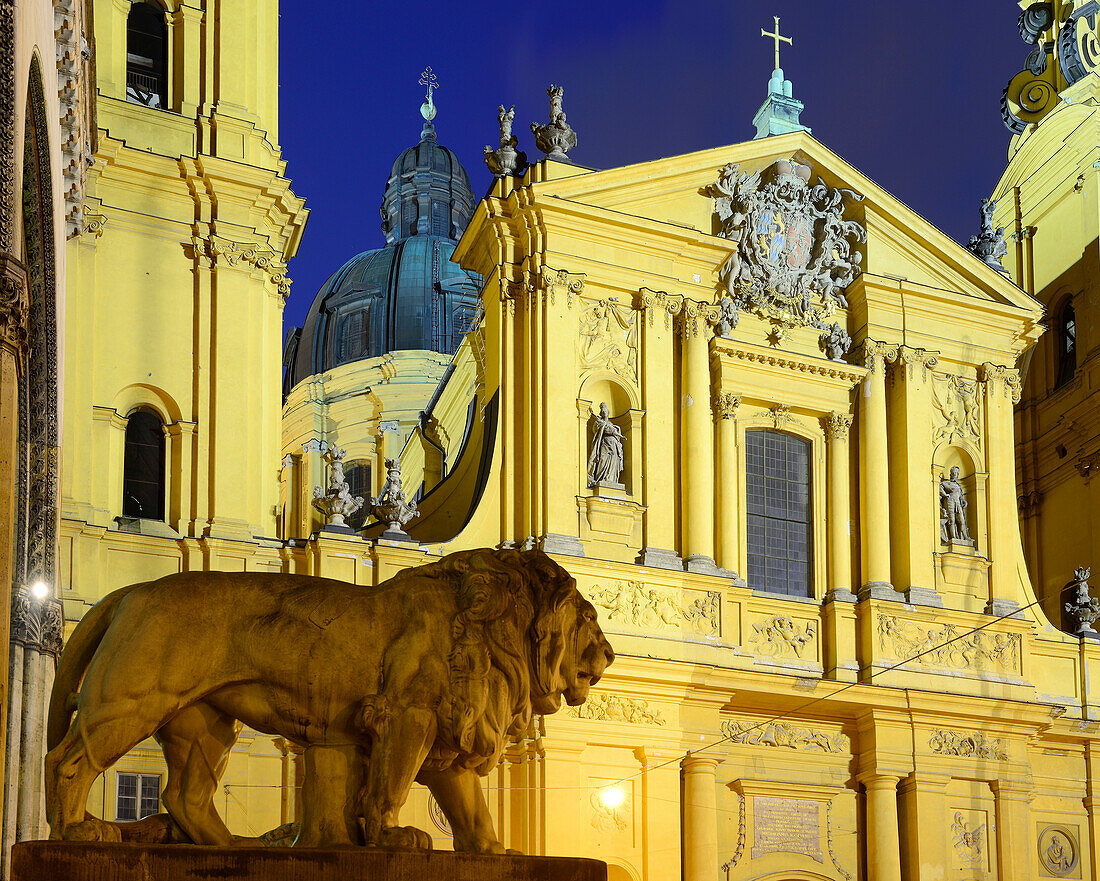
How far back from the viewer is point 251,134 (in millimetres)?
20141

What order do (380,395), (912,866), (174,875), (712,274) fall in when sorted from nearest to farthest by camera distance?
(174,875) → (912,866) → (712,274) → (380,395)

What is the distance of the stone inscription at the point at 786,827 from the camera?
20.2 meters

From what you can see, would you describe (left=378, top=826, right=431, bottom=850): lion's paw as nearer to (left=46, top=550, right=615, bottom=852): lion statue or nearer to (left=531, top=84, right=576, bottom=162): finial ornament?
(left=46, top=550, right=615, bottom=852): lion statue

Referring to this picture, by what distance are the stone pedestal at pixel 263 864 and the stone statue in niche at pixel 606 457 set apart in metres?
14.4

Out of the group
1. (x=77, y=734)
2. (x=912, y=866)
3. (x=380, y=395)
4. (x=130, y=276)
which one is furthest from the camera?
(x=380, y=395)

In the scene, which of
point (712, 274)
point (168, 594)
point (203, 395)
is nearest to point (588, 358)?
point (712, 274)

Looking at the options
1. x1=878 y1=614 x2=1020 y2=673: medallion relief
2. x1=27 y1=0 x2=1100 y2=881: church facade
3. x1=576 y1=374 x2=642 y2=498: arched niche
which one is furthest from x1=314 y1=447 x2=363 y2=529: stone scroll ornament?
x1=878 y1=614 x2=1020 y2=673: medallion relief

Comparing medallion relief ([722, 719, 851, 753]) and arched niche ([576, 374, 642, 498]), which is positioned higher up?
arched niche ([576, 374, 642, 498])

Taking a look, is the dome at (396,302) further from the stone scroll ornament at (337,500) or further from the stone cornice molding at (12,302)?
the stone cornice molding at (12,302)

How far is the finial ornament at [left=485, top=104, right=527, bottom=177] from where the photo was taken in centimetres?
2129

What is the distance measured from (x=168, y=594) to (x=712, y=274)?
53.3 feet

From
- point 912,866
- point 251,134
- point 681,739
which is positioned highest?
point 251,134

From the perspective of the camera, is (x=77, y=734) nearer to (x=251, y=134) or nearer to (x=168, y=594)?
(x=168, y=594)

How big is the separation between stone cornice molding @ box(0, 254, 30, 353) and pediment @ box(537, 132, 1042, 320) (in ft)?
43.3
